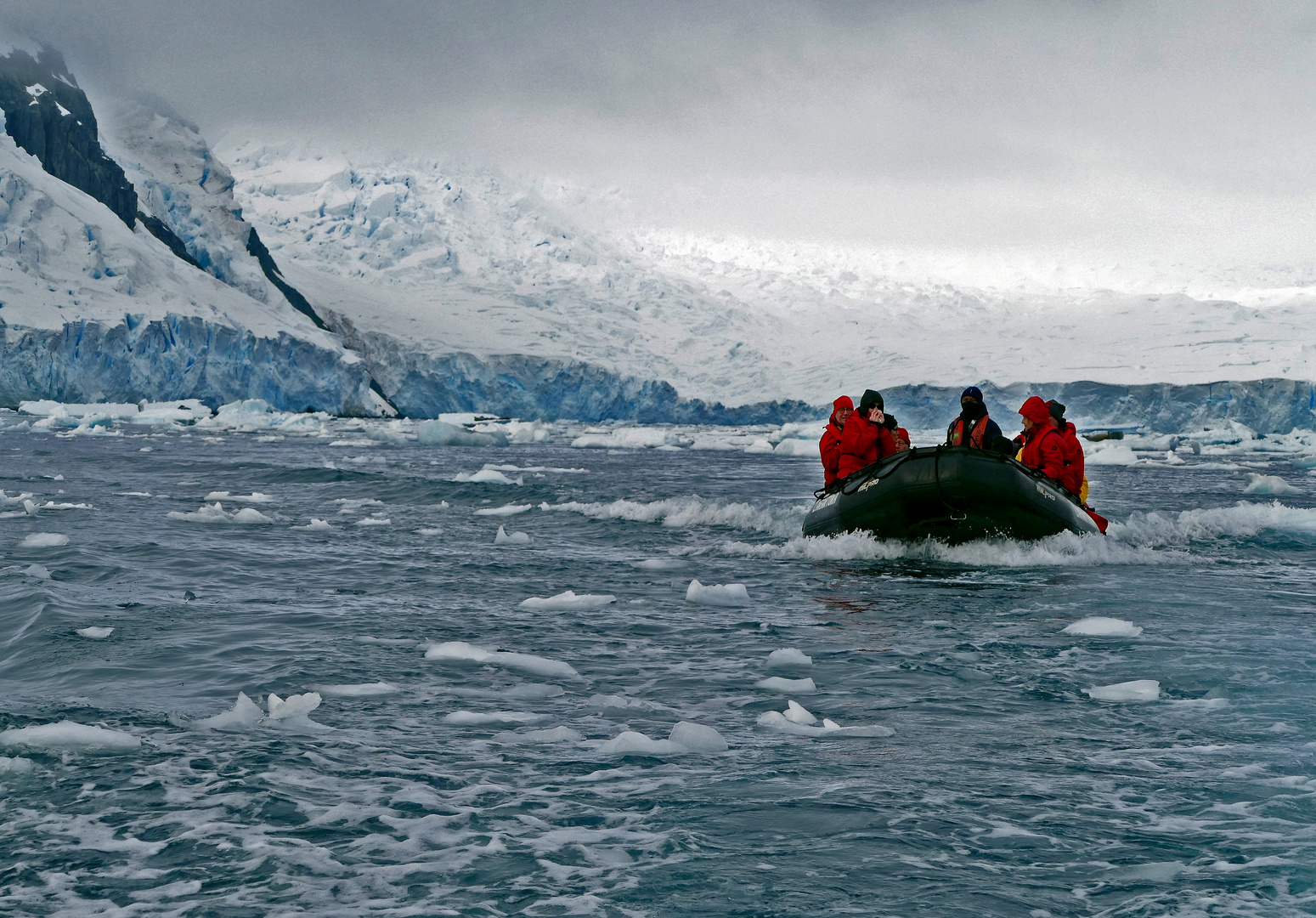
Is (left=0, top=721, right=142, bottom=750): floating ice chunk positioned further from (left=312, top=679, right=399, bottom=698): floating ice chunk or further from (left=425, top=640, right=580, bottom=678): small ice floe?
(left=425, top=640, right=580, bottom=678): small ice floe

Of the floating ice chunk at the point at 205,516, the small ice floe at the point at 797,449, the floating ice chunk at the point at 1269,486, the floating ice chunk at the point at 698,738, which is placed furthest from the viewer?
the small ice floe at the point at 797,449

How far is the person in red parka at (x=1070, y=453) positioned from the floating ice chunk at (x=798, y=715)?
24.9 ft

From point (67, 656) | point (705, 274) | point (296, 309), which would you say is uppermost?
point (705, 274)

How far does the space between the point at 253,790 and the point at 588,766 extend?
117 cm

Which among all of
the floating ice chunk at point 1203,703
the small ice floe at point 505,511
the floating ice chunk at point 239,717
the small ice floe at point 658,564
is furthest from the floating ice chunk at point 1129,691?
the small ice floe at point 505,511

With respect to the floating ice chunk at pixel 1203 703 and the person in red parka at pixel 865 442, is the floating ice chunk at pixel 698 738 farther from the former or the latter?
the person in red parka at pixel 865 442

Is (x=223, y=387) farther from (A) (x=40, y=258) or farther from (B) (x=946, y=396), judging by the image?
(B) (x=946, y=396)

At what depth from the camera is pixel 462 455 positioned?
32406 mm

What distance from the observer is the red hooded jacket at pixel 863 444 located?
11.8 meters

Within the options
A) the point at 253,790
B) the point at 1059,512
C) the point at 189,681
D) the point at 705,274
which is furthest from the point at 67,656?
the point at 705,274

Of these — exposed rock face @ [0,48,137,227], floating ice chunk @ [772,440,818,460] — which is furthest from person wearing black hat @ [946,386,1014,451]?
exposed rock face @ [0,48,137,227]

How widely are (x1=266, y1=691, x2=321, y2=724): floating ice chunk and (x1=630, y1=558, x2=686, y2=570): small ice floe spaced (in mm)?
5404

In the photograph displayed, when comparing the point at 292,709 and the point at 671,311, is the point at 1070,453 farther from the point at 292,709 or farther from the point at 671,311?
the point at 671,311

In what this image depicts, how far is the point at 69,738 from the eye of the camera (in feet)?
13.8
